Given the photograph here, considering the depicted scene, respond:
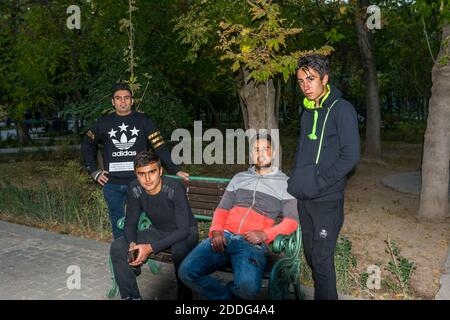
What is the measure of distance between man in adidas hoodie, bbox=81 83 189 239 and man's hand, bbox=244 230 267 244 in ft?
4.69

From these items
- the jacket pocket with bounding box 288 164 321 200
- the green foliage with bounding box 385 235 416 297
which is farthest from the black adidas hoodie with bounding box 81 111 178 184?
the green foliage with bounding box 385 235 416 297

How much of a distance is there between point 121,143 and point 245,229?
1797mm

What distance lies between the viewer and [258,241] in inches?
152

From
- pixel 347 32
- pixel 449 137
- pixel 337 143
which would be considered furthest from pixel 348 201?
pixel 347 32

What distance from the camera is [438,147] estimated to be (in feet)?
24.9

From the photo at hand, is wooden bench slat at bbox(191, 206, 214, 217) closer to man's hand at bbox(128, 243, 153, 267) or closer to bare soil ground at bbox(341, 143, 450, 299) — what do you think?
man's hand at bbox(128, 243, 153, 267)

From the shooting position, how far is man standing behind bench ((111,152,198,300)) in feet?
13.3

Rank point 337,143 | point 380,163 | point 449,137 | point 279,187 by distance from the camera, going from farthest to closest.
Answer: point 380,163, point 449,137, point 279,187, point 337,143

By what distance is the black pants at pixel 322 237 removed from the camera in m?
3.52

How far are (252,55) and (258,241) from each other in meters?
3.35

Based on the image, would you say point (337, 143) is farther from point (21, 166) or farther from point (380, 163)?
point (21, 166)

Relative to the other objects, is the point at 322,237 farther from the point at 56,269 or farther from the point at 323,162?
the point at 56,269

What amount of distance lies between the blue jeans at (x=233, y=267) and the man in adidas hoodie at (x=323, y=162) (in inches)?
17.2

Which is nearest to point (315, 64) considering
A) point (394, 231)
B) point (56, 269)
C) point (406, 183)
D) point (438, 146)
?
point (56, 269)
